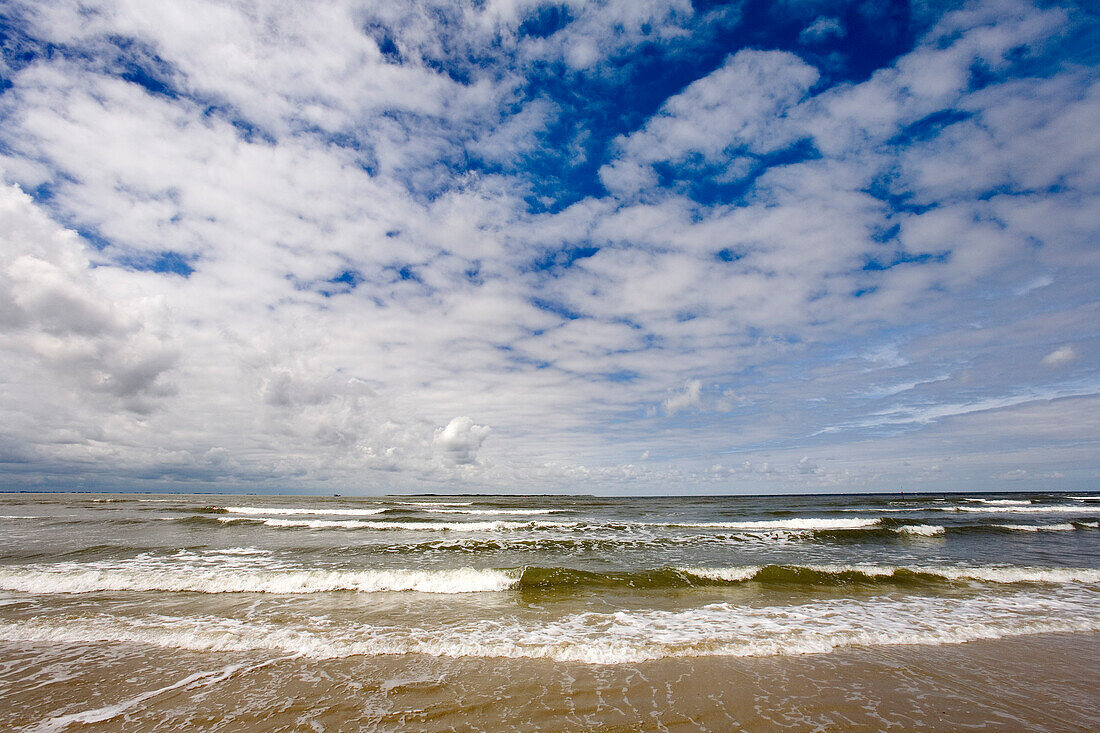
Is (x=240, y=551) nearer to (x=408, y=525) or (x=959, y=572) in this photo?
(x=408, y=525)

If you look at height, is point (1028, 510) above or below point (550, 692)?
below

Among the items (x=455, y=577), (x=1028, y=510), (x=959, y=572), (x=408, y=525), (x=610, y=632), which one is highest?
(x=610, y=632)

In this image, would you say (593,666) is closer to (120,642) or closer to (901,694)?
(901,694)

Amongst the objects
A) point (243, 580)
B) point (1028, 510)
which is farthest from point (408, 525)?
point (1028, 510)

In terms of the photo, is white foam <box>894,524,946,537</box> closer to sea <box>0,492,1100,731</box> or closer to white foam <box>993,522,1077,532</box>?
white foam <box>993,522,1077,532</box>

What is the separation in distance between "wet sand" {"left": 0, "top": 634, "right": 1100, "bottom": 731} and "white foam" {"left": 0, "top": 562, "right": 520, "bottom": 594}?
454 cm

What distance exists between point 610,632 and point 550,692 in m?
2.59

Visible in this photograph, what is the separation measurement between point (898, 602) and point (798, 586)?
2210 millimetres

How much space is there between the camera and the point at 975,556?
16.7 metres

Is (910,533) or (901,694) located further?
(910,533)

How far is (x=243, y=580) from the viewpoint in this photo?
12.2 m

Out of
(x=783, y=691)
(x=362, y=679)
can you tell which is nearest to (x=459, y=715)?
(x=362, y=679)

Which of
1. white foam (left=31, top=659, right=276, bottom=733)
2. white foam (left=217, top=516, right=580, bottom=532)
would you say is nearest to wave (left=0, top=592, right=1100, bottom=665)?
white foam (left=31, top=659, right=276, bottom=733)

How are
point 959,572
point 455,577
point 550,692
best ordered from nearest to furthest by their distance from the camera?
point 550,692
point 455,577
point 959,572
